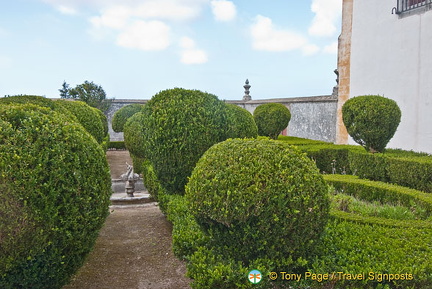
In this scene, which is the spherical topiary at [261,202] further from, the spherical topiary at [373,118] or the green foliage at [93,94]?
the green foliage at [93,94]

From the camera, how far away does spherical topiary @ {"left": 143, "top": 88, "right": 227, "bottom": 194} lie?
16.9 ft

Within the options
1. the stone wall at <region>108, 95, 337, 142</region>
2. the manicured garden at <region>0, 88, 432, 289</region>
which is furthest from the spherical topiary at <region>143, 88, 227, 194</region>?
the stone wall at <region>108, 95, 337, 142</region>

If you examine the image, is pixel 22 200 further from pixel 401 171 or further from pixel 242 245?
pixel 401 171

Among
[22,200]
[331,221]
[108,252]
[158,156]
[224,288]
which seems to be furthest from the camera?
[158,156]

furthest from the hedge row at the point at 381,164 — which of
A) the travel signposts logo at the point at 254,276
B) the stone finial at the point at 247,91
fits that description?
the stone finial at the point at 247,91

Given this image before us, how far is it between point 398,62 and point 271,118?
5.13m

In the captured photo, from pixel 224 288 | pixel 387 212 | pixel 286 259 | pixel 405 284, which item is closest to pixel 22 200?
pixel 224 288

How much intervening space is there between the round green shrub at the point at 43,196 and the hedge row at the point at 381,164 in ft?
20.5

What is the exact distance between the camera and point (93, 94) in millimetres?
21797

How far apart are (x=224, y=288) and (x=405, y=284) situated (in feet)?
4.80

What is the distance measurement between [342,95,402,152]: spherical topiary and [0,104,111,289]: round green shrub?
267 inches

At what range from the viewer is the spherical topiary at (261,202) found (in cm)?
291

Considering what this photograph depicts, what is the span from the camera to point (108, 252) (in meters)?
4.71

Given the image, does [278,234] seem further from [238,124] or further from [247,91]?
[247,91]
